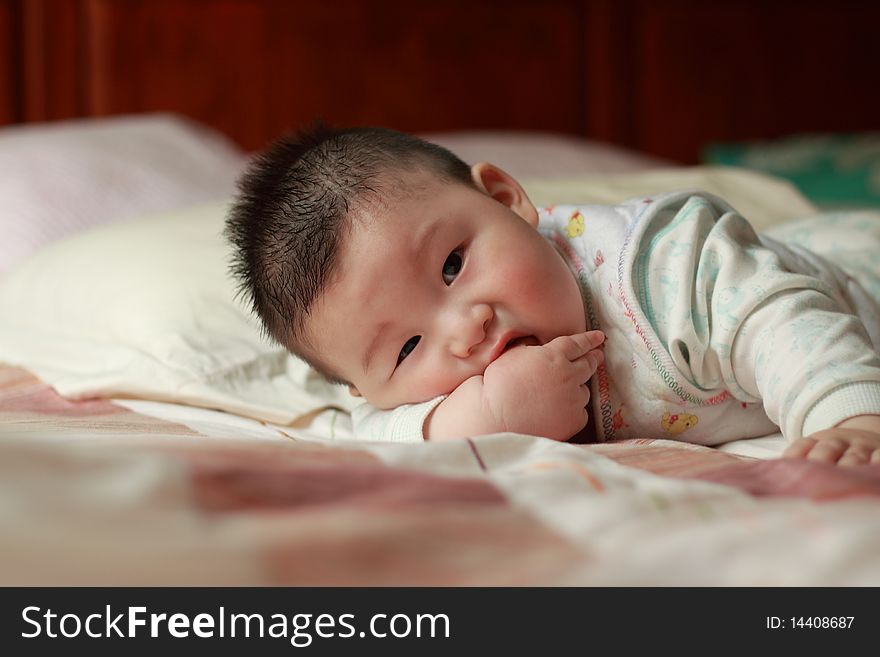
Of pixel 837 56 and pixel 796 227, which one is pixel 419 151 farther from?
pixel 837 56

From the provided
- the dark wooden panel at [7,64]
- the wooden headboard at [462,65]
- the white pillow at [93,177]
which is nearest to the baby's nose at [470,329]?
the white pillow at [93,177]

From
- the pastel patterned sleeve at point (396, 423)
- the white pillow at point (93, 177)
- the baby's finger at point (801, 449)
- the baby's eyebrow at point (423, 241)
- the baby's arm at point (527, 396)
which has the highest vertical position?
the baby's eyebrow at point (423, 241)

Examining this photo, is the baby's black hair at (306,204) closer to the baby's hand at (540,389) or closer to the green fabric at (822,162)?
the baby's hand at (540,389)

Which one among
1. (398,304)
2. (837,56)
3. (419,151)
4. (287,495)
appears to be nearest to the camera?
(287,495)

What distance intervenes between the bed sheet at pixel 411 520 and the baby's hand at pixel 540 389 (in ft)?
0.51

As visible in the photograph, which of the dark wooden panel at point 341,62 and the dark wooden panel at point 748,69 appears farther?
the dark wooden panel at point 748,69

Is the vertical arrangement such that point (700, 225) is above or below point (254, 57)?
above

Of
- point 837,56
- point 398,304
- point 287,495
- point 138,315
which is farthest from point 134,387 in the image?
point 837,56

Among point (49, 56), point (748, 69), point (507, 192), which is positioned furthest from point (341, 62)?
point (507, 192)

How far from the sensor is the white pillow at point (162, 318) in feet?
3.50

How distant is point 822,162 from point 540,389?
187 cm

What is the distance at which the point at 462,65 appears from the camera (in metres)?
2.56
